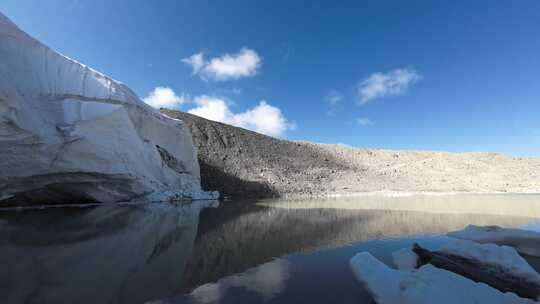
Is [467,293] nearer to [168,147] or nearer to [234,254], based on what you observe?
[234,254]

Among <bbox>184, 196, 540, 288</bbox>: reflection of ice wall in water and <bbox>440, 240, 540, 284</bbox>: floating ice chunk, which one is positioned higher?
<bbox>440, 240, 540, 284</bbox>: floating ice chunk

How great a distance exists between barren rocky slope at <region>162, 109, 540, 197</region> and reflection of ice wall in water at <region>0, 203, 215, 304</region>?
81.1ft

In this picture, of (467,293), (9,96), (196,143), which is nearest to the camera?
(467,293)

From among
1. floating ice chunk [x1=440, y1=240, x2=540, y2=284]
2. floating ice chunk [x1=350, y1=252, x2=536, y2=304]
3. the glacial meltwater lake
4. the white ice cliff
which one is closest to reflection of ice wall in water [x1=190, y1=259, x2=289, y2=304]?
the glacial meltwater lake

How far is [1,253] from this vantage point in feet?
21.2

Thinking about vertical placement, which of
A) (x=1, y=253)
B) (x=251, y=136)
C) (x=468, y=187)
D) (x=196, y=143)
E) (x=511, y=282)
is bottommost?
(x=1, y=253)

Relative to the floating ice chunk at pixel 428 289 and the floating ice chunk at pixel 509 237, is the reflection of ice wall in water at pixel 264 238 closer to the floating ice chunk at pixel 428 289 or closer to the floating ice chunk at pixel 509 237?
the floating ice chunk at pixel 509 237

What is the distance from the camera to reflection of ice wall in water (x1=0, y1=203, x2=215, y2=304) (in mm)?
4445

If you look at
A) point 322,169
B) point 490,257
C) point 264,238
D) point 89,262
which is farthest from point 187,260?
point 322,169

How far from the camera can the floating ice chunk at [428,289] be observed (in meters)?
3.62

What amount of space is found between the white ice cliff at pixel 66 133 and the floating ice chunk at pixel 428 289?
55.7 feet

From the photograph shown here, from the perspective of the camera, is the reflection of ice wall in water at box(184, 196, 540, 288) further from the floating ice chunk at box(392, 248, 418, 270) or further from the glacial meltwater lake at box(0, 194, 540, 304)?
the floating ice chunk at box(392, 248, 418, 270)

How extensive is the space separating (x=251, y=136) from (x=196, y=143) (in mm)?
14681

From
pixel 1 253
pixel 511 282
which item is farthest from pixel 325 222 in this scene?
pixel 1 253
